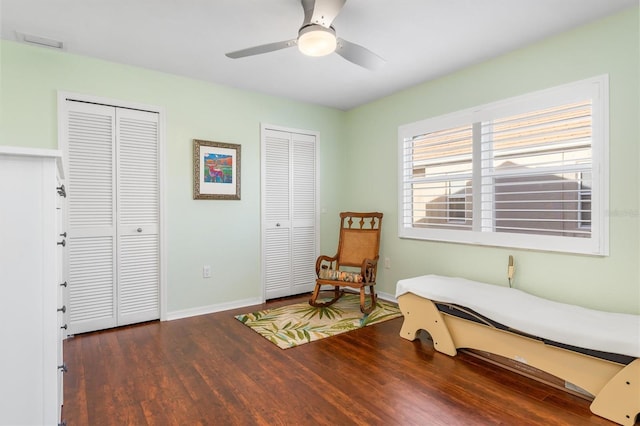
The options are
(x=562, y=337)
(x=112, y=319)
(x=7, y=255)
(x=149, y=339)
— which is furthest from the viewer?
(x=112, y=319)

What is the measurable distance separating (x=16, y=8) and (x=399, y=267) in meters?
3.92

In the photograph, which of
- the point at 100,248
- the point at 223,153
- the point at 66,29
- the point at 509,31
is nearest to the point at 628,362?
the point at 509,31

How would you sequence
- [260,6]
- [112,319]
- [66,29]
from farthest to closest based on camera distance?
1. [112,319]
2. [66,29]
3. [260,6]

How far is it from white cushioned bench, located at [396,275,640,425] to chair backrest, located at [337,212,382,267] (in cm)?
103

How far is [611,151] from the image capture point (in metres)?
2.37

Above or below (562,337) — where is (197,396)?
below

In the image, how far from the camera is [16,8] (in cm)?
224

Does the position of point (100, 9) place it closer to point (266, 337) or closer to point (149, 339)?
point (149, 339)

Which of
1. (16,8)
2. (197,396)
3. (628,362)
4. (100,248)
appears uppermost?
(16,8)

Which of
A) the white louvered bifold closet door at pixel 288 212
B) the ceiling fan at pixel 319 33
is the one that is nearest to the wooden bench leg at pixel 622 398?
the ceiling fan at pixel 319 33

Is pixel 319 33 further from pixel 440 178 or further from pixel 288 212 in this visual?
pixel 288 212

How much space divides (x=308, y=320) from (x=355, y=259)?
3.35 ft

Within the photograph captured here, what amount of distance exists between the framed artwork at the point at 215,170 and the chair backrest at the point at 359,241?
1.37 m

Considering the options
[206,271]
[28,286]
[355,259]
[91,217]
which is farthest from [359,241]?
[28,286]
